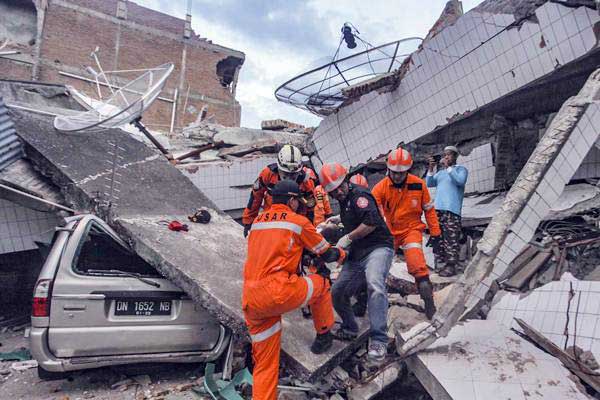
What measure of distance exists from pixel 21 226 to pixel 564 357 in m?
5.87

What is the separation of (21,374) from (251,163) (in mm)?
4937

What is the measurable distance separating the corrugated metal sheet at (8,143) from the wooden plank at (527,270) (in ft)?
18.6

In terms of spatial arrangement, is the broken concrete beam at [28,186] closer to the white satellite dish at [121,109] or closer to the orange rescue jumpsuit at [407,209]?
the white satellite dish at [121,109]

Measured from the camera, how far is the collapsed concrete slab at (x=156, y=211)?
3439 millimetres

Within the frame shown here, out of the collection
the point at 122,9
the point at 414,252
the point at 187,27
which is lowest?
the point at 414,252

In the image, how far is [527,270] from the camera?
395cm

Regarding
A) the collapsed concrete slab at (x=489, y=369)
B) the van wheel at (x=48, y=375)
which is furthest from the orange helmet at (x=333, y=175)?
the van wheel at (x=48, y=375)

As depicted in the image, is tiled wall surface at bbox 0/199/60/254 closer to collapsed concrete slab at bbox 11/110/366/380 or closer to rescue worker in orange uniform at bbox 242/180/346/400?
collapsed concrete slab at bbox 11/110/366/380

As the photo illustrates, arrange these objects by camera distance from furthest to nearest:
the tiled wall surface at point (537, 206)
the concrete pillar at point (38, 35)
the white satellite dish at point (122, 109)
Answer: the concrete pillar at point (38, 35) < the white satellite dish at point (122, 109) < the tiled wall surface at point (537, 206)

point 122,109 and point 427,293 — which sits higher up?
point 122,109

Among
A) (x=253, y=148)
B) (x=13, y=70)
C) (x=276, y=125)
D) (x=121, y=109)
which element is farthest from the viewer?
(x=13, y=70)

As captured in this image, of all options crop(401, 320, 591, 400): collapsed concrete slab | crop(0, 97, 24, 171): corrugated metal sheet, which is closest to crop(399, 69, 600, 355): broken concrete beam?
crop(401, 320, 591, 400): collapsed concrete slab

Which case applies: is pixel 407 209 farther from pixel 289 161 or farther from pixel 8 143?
pixel 8 143

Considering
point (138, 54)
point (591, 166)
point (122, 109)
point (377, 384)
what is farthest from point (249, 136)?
point (138, 54)
